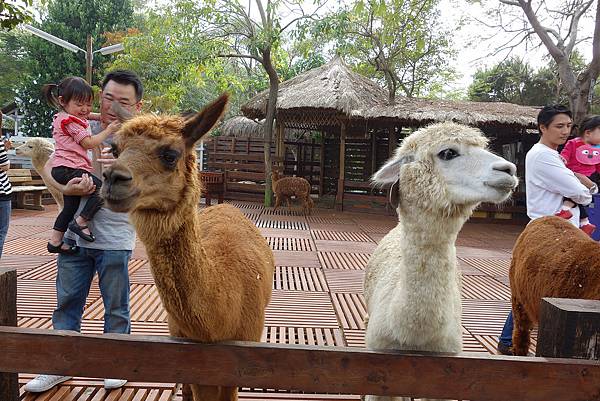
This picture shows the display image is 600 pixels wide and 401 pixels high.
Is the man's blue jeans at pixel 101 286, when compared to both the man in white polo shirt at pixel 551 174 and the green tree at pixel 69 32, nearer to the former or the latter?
the man in white polo shirt at pixel 551 174

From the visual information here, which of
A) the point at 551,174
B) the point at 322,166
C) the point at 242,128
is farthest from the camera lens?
the point at 242,128

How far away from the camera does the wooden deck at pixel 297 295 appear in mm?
2512

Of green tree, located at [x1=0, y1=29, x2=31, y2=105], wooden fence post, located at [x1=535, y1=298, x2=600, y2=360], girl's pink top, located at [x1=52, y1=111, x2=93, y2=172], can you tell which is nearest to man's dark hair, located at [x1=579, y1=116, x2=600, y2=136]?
wooden fence post, located at [x1=535, y1=298, x2=600, y2=360]

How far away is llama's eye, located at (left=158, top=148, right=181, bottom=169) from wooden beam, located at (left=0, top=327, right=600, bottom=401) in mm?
562

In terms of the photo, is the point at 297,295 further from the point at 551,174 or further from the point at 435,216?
the point at 435,216

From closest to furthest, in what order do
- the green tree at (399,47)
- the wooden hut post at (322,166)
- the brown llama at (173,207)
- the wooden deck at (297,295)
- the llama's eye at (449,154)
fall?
the brown llama at (173,207) → the llama's eye at (449,154) → the wooden deck at (297,295) → the green tree at (399,47) → the wooden hut post at (322,166)

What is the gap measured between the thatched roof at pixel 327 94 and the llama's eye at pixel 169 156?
379 inches

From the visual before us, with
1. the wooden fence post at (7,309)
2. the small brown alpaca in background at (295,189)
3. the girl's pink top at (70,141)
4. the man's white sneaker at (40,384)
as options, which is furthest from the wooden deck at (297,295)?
the small brown alpaca in background at (295,189)

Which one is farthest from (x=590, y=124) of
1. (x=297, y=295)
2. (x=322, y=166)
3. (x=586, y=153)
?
(x=322, y=166)

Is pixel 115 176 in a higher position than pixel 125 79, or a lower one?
lower

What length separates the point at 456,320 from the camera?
1807 millimetres

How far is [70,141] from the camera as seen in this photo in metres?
2.46

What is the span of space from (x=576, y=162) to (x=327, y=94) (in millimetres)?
8243

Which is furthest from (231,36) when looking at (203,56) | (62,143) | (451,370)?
(451,370)
